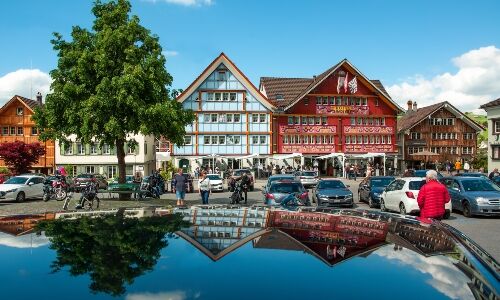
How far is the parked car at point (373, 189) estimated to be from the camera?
24.4m

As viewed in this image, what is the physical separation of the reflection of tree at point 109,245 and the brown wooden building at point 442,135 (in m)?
76.1

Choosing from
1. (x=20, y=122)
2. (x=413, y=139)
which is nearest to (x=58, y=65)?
(x=20, y=122)

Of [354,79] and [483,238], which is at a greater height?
[354,79]

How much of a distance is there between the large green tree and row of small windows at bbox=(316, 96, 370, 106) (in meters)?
40.1

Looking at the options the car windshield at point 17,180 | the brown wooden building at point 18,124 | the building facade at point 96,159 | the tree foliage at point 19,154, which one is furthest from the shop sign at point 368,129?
the car windshield at point 17,180

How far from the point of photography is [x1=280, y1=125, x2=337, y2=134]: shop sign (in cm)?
6281

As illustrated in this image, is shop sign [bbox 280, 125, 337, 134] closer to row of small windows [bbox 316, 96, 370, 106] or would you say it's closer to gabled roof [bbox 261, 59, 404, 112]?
gabled roof [bbox 261, 59, 404, 112]

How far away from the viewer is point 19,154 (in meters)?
51.3

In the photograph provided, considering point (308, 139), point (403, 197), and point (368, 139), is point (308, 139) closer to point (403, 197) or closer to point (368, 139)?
point (368, 139)

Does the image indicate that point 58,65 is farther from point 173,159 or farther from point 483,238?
point 173,159

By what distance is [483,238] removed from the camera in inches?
542

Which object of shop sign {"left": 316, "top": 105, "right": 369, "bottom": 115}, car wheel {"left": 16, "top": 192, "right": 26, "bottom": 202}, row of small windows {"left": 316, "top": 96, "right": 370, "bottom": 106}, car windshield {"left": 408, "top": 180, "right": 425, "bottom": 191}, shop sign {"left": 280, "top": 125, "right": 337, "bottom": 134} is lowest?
car wheel {"left": 16, "top": 192, "right": 26, "bottom": 202}

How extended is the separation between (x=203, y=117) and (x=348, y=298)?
5751cm

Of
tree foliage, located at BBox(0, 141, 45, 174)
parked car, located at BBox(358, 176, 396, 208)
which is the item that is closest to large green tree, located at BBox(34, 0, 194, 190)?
parked car, located at BBox(358, 176, 396, 208)
